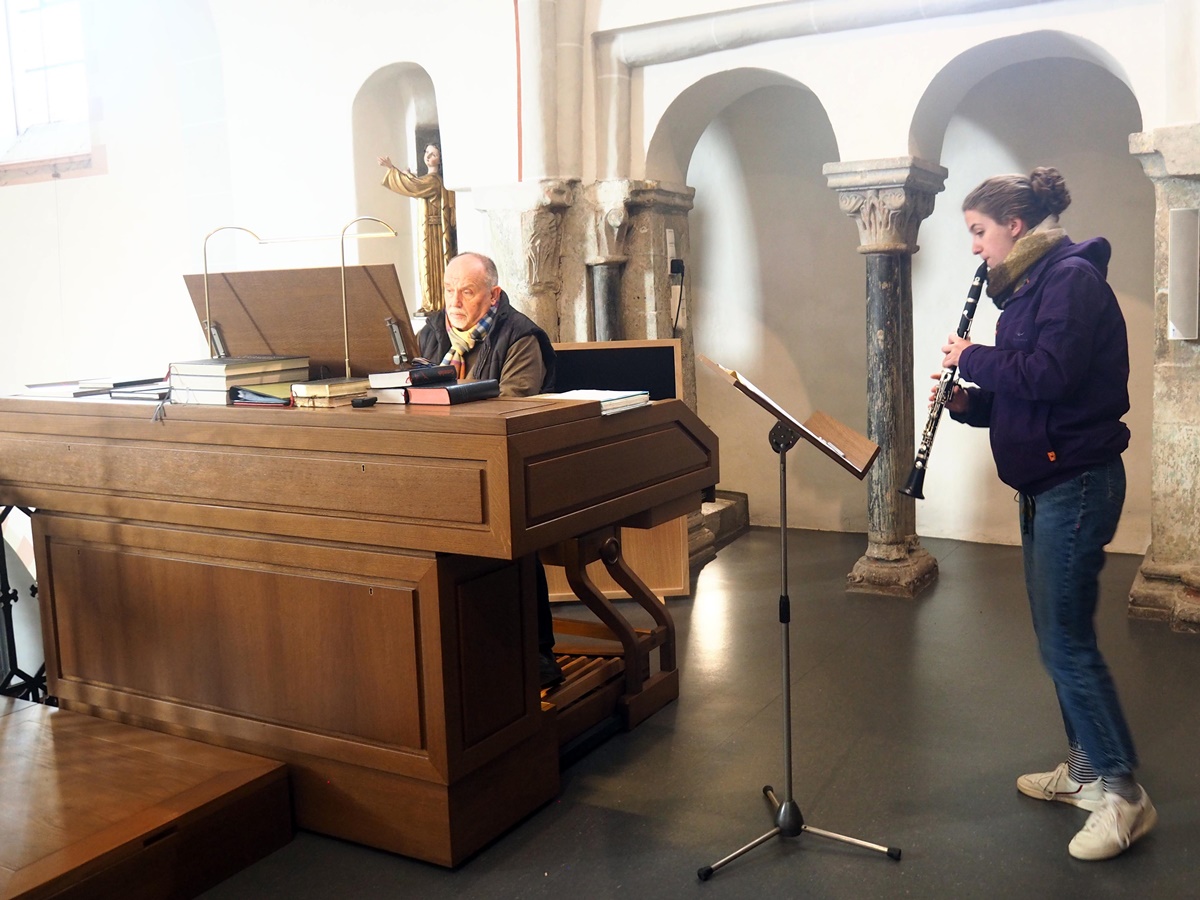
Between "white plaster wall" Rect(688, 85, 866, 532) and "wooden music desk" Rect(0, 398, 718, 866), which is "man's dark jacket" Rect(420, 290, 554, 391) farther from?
"white plaster wall" Rect(688, 85, 866, 532)

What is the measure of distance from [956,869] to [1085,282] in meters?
1.46

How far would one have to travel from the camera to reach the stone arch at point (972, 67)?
4992 millimetres

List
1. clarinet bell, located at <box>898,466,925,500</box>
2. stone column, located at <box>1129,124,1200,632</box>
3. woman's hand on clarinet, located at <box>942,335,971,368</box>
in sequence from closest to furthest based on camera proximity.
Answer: woman's hand on clarinet, located at <box>942,335,971,368</box>, clarinet bell, located at <box>898,466,925,500</box>, stone column, located at <box>1129,124,1200,632</box>

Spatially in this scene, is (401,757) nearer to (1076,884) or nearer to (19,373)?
(1076,884)

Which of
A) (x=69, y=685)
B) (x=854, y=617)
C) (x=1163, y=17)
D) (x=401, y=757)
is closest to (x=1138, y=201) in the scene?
(x=1163, y=17)

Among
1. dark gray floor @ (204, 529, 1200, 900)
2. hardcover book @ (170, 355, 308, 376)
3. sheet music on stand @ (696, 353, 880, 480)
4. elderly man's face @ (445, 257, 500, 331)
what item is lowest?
dark gray floor @ (204, 529, 1200, 900)

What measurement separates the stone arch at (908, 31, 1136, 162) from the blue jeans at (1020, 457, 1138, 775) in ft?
9.07

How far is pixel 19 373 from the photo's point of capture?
950 centimetres

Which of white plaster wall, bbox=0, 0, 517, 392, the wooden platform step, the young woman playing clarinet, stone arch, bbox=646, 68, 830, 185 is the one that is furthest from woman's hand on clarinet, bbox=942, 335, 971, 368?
white plaster wall, bbox=0, 0, 517, 392

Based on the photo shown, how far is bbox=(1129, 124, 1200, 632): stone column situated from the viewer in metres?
4.66

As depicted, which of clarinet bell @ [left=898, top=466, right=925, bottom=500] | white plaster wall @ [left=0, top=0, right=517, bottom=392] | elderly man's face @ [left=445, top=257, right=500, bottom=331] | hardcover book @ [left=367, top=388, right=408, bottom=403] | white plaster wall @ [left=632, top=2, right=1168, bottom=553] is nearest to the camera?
hardcover book @ [left=367, top=388, right=408, bottom=403]

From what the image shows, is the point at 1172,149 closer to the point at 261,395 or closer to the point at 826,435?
the point at 826,435

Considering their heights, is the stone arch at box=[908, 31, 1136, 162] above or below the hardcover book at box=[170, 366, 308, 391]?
above

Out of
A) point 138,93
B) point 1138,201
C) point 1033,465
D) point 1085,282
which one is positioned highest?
point 138,93
